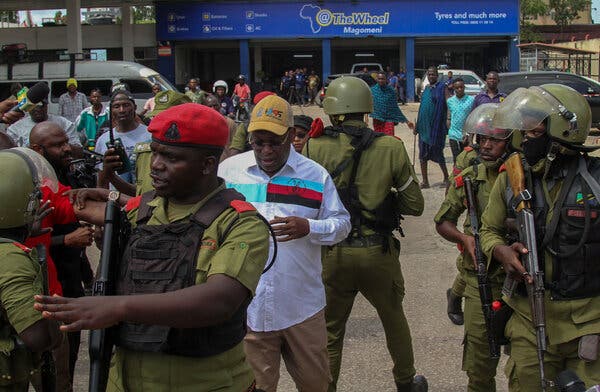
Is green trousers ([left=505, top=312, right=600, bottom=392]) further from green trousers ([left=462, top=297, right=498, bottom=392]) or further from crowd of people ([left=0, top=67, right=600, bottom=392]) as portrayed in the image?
green trousers ([left=462, top=297, right=498, bottom=392])

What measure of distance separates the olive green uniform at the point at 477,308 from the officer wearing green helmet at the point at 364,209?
34cm

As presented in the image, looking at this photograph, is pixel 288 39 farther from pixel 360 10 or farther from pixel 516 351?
pixel 516 351

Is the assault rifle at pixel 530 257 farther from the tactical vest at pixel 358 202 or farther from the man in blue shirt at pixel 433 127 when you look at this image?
the man in blue shirt at pixel 433 127

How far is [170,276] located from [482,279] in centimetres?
A: 221

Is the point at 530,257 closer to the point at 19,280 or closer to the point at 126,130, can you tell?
the point at 19,280

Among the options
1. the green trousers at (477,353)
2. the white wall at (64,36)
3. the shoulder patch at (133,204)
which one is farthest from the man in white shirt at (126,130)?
the white wall at (64,36)

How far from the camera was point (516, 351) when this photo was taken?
3.37 metres

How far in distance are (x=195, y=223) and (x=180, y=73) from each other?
1364 inches

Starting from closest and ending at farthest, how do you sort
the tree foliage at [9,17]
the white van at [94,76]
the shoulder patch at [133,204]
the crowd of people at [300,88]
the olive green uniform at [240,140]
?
the shoulder patch at [133,204] < the olive green uniform at [240,140] < the white van at [94,76] < the crowd of people at [300,88] < the tree foliage at [9,17]

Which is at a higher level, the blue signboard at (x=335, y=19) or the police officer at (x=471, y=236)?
the blue signboard at (x=335, y=19)

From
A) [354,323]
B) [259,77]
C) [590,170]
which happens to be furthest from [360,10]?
[590,170]

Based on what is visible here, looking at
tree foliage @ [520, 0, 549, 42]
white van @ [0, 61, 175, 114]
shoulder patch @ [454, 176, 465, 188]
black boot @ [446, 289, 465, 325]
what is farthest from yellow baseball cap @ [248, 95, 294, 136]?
tree foliage @ [520, 0, 549, 42]

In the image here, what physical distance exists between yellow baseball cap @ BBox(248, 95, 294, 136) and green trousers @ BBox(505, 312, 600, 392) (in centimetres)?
141

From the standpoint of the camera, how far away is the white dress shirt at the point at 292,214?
3566 mm
